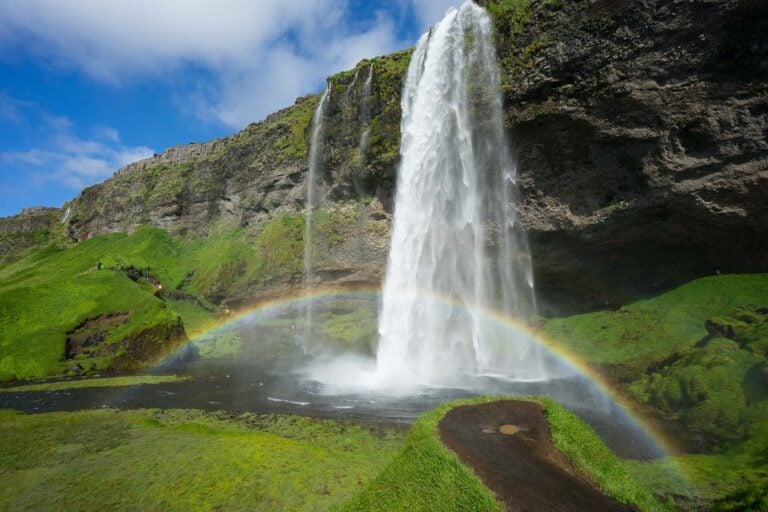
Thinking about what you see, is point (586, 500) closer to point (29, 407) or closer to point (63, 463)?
point (63, 463)

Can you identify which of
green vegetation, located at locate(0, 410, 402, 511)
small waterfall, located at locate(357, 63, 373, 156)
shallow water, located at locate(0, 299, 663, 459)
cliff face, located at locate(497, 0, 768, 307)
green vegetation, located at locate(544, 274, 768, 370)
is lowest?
green vegetation, located at locate(0, 410, 402, 511)

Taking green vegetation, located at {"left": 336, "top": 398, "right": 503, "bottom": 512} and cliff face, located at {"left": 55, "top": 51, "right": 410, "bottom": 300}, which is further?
cliff face, located at {"left": 55, "top": 51, "right": 410, "bottom": 300}

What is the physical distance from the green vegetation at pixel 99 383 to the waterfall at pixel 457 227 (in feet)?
45.1

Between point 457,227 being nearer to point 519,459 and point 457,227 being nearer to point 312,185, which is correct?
point 312,185

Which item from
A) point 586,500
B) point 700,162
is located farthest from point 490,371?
point 586,500

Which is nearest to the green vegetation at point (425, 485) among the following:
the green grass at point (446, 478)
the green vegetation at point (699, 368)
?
the green grass at point (446, 478)

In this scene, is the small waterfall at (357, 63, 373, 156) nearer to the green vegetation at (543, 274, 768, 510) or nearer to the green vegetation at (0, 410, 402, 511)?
the green vegetation at (543, 274, 768, 510)

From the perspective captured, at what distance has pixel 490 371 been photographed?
99.1ft

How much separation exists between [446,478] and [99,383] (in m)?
23.4

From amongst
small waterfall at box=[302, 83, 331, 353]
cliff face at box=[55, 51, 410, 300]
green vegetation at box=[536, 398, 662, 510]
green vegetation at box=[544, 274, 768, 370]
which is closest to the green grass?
green vegetation at box=[536, 398, 662, 510]

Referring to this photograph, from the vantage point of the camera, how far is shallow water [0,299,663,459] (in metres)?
16.7

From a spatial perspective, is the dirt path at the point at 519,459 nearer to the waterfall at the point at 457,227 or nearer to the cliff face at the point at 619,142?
the waterfall at the point at 457,227

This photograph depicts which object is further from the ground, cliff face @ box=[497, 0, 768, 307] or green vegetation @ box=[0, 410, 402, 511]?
cliff face @ box=[497, 0, 768, 307]

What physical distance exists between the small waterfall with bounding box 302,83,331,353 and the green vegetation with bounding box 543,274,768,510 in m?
23.8
